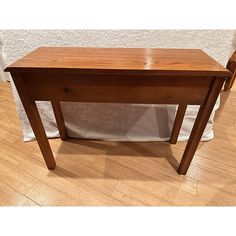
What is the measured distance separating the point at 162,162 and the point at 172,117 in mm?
304

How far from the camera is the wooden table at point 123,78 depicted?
2.24ft

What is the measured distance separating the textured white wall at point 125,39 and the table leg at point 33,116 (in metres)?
0.41

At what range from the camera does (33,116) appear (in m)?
0.87

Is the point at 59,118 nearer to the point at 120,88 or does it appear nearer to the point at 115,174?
the point at 115,174

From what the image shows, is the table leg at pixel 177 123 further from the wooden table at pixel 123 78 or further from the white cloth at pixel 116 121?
the wooden table at pixel 123 78

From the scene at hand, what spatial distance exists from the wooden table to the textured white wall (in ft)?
0.73

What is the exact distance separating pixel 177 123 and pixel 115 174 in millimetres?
490

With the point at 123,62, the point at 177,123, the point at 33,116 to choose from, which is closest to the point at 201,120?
the point at 177,123

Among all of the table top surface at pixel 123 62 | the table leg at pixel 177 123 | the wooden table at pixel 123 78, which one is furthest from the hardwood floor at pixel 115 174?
the table top surface at pixel 123 62

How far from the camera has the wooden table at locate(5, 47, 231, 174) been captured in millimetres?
682

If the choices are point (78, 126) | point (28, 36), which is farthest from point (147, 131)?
point (28, 36)

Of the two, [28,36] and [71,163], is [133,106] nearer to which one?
[71,163]

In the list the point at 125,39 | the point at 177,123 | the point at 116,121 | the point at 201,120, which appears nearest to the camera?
the point at 201,120

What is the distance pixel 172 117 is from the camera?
1215mm
